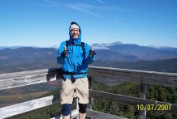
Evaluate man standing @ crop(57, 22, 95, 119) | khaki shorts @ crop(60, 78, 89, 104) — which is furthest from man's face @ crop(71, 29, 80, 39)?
khaki shorts @ crop(60, 78, 89, 104)

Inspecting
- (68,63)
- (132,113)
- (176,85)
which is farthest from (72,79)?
(132,113)

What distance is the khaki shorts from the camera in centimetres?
429

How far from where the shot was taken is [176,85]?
3811 mm

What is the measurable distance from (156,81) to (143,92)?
313 mm

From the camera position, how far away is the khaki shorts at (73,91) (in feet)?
14.1

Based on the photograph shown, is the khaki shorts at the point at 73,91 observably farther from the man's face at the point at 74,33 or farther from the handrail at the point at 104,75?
the man's face at the point at 74,33

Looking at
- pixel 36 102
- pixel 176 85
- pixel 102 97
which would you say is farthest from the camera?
pixel 102 97

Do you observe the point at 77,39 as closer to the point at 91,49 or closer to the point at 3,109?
the point at 91,49

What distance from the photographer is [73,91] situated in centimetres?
439
